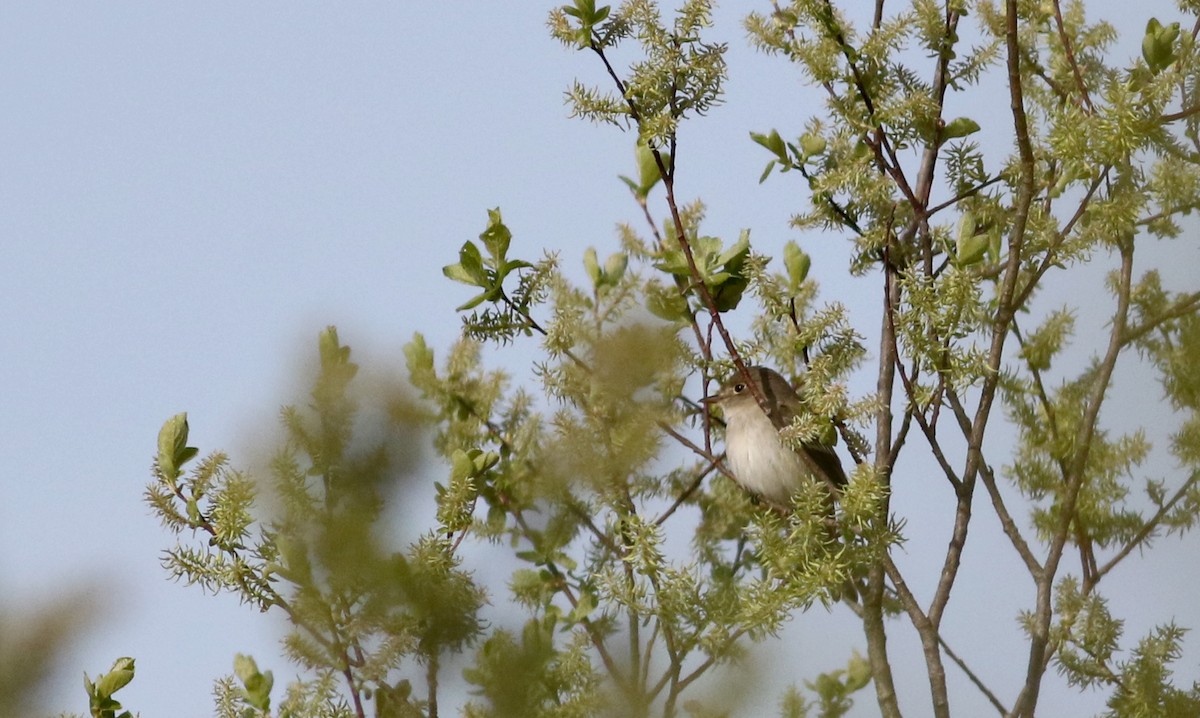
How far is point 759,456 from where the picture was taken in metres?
5.93

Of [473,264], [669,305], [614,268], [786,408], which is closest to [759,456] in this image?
[786,408]

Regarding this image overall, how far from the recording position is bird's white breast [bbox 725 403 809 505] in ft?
18.6

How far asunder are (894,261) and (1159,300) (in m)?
0.74

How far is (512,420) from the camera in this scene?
3.73 metres

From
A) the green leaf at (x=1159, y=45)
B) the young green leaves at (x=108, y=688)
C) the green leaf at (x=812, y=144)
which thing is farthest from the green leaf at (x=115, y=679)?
the green leaf at (x=1159, y=45)

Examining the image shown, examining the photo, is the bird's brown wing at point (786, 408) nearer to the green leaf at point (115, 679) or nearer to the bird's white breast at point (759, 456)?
the bird's white breast at point (759, 456)

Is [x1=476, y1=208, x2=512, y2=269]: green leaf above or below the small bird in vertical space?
below

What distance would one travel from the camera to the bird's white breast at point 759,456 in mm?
5684

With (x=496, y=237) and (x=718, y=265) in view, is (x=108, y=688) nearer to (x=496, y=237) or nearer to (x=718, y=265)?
(x=496, y=237)

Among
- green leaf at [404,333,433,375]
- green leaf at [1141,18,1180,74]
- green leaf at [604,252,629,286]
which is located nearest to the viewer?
green leaf at [1141,18,1180,74]

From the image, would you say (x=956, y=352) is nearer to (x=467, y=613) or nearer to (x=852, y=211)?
(x=852, y=211)

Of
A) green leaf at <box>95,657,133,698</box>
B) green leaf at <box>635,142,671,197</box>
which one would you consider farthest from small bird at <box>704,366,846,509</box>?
green leaf at <box>95,657,133,698</box>

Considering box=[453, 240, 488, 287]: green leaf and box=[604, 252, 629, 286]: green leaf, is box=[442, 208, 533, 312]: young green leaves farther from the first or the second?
box=[604, 252, 629, 286]: green leaf

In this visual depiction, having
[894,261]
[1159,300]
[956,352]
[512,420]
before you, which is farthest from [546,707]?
[1159,300]
